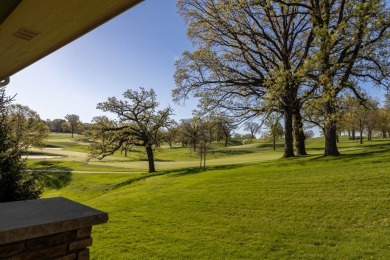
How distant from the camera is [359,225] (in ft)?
25.1

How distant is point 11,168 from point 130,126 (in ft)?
71.0

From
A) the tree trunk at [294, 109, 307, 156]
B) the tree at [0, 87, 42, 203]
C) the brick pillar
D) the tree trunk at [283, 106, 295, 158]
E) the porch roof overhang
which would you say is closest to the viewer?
the porch roof overhang

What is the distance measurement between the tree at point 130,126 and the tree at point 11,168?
19630 millimetres

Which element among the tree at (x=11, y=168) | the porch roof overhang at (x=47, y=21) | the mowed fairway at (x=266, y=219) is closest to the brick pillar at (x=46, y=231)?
the porch roof overhang at (x=47, y=21)

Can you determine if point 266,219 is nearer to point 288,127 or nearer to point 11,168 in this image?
point 11,168

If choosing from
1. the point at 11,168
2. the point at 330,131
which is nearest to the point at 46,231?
the point at 11,168

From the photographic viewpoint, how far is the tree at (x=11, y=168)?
905cm

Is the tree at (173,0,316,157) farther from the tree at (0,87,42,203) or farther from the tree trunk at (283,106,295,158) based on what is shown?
the tree at (0,87,42,203)

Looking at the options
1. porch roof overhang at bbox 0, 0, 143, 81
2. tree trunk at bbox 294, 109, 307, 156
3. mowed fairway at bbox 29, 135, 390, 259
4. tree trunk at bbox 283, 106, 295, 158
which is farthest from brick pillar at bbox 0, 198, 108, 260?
tree trunk at bbox 294, 109, 307, 156

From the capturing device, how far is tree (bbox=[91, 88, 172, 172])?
1166 inches

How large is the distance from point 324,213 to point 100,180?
2309 centimetres

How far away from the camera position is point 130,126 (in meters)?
30.8

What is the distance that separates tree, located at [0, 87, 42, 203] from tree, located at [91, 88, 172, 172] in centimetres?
1963

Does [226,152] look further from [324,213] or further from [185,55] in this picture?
[324,213]
